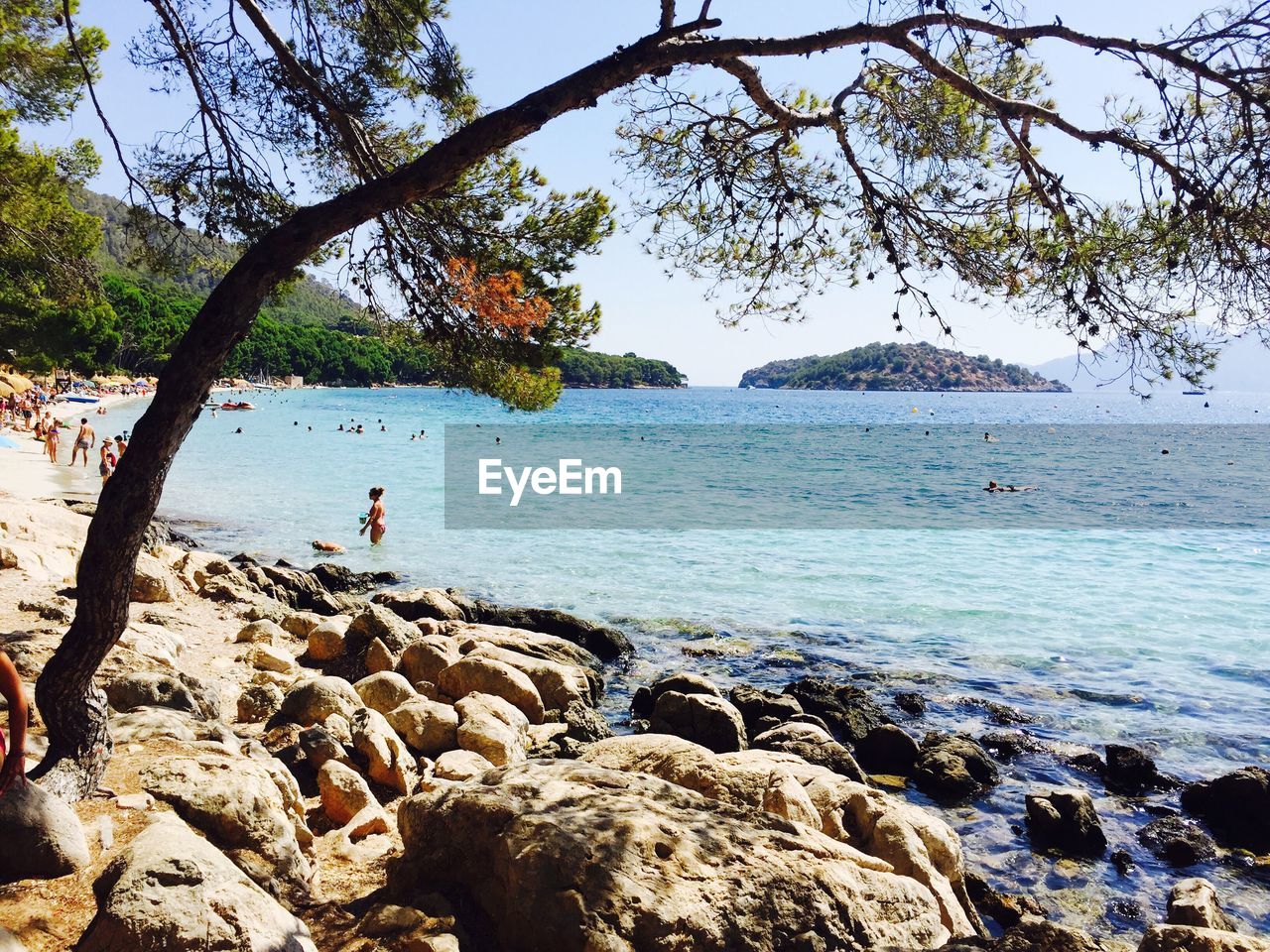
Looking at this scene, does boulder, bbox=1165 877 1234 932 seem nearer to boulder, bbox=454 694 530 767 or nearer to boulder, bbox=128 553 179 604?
boulder, bbox=454 694 530 767

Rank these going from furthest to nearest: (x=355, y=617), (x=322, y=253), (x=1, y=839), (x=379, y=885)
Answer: (x=355, y=617)
(x=322, y=253)
(x=379, y=885)
(x=1, y=839)

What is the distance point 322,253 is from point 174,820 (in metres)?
4.64

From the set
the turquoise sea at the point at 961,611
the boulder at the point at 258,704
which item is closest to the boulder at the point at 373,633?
the boulder at the point at 258,704

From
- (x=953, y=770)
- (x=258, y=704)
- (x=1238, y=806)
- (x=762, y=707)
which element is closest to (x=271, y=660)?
(x=258, y=704)

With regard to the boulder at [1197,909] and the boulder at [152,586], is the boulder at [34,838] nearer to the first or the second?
the boulder at [1197,909]

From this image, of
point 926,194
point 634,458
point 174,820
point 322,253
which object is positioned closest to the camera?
point 174,820

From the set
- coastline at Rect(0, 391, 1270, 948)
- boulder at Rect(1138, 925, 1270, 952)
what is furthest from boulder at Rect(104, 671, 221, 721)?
boulder at Rect(1138, 925, 1270, 952)

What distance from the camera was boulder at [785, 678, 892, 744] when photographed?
32.7 feet

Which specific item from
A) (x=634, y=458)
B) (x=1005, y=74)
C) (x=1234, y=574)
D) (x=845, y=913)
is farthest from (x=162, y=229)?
(x=634, y=458)

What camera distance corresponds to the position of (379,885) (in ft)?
16.6

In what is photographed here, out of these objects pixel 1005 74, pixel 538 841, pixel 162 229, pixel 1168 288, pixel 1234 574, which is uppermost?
pixel 1005 74

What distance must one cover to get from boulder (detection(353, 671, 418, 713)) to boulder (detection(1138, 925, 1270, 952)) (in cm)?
662

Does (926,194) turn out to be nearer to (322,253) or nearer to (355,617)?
(322,253)

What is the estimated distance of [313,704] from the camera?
24.2 feet
